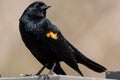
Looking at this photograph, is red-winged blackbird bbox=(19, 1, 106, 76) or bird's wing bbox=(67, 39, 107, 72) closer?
bird's wing bbox=(67, 39, 107, 72)

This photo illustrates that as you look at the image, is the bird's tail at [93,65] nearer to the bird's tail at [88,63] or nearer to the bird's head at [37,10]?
the bird's tail at [88,63]

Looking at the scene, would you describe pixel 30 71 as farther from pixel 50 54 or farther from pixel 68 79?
pixel 68 79

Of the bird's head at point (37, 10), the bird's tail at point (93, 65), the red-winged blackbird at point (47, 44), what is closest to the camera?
the bird's tail at point (93, 65)

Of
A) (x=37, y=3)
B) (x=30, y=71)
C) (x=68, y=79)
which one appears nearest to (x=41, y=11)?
(x=37, y=3)

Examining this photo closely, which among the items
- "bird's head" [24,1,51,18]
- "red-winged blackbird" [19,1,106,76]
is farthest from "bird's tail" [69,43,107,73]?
"bird's head" [24,1,51,18]

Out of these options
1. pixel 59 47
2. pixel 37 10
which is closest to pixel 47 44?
pixel 59 47

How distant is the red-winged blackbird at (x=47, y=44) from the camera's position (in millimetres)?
7652

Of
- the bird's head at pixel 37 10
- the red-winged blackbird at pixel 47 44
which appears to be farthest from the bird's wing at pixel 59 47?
the bird's head at pixel 37 10

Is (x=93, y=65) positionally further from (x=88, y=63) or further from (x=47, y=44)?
(x=47, y=44)

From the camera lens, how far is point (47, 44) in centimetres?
777

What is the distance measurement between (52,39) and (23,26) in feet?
1.03

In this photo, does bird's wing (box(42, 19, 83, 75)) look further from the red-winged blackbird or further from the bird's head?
the bird's head

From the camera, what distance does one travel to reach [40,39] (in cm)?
768

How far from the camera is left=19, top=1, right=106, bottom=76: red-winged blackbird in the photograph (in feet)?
25.1
